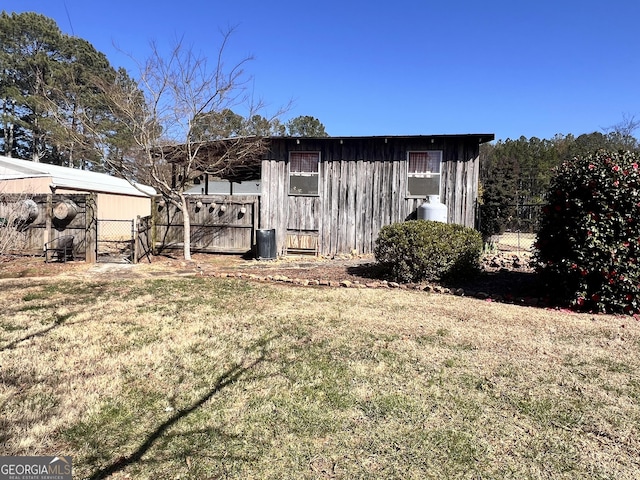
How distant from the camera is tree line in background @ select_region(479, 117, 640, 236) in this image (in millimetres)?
17172

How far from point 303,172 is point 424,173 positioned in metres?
3.33

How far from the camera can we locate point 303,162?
35.7 feet

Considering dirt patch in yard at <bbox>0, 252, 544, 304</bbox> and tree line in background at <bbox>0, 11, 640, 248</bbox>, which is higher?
tree line in background at <bbox>0, 11, 640, 248</bbox>

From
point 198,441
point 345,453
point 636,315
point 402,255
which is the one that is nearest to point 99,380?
point 198,441

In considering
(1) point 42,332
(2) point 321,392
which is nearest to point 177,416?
(2) point 321,392

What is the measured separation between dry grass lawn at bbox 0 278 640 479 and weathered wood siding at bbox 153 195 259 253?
19.9ft

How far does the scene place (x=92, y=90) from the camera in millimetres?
17750

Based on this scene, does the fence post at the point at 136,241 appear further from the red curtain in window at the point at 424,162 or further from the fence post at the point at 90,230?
the red curtain in window at the point at 424,162

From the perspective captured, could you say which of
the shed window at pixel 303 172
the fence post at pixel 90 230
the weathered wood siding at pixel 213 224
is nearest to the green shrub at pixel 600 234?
the shed window at pixel 303 172

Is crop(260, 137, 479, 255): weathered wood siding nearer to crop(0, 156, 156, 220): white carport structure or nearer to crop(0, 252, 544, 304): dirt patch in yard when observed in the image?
crop(0, 252, 544, 304): dirt patch in yard

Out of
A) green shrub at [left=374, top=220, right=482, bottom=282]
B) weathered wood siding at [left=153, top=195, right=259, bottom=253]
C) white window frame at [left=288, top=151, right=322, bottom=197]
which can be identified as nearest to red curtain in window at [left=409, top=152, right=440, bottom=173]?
white window frame at [left=288, top=151, right=322, bottom=197]

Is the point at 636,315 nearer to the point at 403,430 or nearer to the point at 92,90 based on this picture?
the point at 403,430

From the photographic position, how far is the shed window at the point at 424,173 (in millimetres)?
10336

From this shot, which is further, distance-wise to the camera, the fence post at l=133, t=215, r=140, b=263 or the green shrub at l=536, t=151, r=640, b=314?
the fence post at l=133, t=215, r=140, b=263
